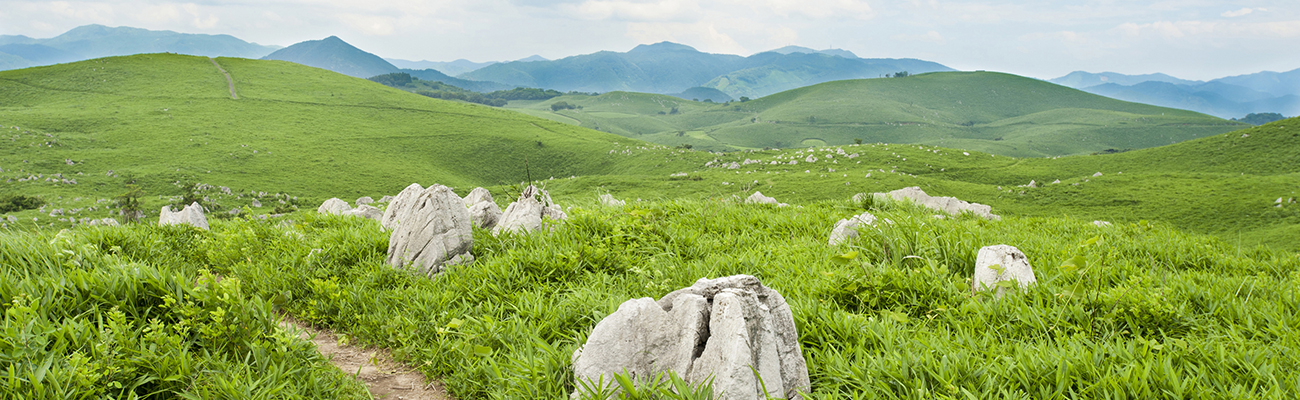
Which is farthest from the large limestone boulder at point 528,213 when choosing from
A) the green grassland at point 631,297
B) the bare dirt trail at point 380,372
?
the bare dirt trail at point 380,372

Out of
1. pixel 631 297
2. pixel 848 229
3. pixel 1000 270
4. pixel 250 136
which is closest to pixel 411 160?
pixel 250 136

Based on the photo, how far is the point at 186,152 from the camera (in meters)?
82.4

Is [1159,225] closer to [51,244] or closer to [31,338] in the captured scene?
[31,338]

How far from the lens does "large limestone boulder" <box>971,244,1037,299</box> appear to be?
5031mm

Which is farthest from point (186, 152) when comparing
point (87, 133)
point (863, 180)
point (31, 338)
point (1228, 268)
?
point (1228, 268)

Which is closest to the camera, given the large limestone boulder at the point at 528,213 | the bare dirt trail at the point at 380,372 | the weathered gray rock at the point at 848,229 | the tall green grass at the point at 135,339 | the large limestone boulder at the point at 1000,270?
the tall green grass at the point at 135,339

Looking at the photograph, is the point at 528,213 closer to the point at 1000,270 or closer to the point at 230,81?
the point at 1000,270

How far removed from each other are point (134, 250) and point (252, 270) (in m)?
1.29

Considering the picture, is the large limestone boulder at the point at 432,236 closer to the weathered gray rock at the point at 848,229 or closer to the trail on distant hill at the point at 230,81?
the weathered gray rock at the point at 848,229

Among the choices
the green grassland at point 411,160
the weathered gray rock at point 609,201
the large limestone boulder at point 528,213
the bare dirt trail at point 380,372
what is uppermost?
the large limestone boulder at point 528,213

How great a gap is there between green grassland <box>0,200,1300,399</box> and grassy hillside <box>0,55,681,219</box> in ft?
218

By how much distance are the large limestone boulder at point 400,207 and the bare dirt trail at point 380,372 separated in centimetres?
257

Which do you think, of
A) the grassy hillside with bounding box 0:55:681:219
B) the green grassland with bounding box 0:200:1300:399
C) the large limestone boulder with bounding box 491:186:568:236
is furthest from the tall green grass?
the grassy hillside with bounding box 0:55:681:219

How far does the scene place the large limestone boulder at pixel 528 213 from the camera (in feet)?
24.7
